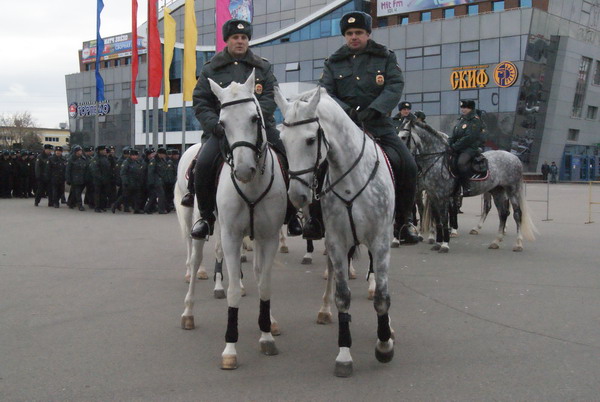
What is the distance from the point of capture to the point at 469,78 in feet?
155

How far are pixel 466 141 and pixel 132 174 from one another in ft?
40.5

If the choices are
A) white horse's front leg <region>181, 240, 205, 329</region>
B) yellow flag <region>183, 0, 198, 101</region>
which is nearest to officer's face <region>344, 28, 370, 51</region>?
white horse's front leg <region>181, 240, 205, 329</region>

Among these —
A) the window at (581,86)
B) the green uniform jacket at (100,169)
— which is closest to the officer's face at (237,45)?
the green uniform jacket at (100,169)

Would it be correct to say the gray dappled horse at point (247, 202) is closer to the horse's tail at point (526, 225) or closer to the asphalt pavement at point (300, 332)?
the asphalt pavement at point (300, 332)

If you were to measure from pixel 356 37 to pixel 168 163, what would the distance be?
15.6 meters

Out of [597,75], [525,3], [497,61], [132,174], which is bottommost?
[132,174]

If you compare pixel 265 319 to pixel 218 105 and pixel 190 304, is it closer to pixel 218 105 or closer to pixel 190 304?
pixel 190 304

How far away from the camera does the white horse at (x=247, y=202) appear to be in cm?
484

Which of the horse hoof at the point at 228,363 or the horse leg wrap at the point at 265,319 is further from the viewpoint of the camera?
the horse leg wrap at the point at 265,319

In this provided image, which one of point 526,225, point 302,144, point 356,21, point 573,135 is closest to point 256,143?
point 302,144

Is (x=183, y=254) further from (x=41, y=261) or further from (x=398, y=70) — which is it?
(x=398, y=70)

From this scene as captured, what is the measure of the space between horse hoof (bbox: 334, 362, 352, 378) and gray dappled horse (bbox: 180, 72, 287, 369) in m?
0.81

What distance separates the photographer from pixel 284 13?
197 feet

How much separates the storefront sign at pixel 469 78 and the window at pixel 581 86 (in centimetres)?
941
